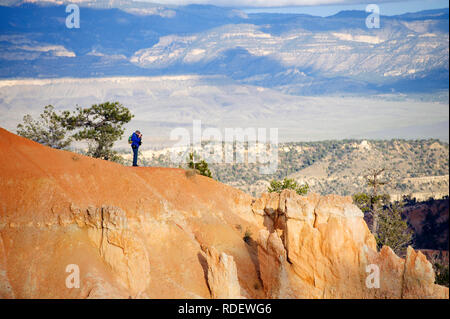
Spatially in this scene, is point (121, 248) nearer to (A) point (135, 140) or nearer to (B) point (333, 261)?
(B) point (333, 261)

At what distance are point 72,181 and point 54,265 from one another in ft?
15.0

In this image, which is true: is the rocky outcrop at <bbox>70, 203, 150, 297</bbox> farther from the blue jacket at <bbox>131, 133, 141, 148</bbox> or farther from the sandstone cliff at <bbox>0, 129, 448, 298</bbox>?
the blue jacket at <bbox>131, 133, 141, 148</bbox>

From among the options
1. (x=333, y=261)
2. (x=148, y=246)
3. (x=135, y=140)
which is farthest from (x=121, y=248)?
(x=135, y=140)

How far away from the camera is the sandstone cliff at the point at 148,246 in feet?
88.4

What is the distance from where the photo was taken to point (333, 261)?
2875 centimetres

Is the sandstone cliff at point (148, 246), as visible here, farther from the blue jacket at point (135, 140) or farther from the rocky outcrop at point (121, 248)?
the blue jacket at point (135, 140)

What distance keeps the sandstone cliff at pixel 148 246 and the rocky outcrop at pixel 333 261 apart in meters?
0.04

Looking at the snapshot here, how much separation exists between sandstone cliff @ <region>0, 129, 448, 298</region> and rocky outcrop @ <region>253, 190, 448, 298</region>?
0.14ft

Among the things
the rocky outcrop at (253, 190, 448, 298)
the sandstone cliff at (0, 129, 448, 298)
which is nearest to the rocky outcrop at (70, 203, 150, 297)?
the sandstone cliff at (0, 129, 448, 298)

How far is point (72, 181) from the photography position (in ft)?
98.7

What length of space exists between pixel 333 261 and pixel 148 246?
7858mm

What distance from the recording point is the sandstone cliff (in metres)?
26.9

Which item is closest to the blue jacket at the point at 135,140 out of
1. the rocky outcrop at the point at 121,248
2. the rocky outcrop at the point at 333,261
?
the rocky outcrop at the point at 121,248

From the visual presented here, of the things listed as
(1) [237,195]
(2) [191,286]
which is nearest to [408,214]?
(1) [237,195]
